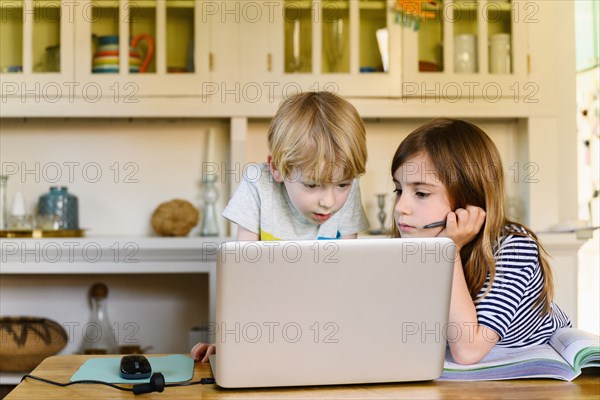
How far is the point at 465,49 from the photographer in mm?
2359

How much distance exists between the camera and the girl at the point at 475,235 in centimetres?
99

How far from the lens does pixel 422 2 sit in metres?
2.33

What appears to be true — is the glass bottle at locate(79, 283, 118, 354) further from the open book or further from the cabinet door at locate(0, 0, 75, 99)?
the open book

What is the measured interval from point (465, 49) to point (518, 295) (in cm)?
149

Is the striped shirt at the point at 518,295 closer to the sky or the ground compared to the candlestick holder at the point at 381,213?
closer to the ground

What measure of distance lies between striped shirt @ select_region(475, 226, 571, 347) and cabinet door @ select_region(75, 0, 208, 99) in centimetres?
142

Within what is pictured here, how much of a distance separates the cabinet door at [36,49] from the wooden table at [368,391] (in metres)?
1.54

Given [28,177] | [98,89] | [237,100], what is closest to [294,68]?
[237,100]

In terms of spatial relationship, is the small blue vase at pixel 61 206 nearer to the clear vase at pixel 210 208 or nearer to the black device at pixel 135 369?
the clear vase at pixel 210 208

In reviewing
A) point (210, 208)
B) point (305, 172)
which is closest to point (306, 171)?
point (305, 172)

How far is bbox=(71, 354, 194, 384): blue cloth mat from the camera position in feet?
2.88

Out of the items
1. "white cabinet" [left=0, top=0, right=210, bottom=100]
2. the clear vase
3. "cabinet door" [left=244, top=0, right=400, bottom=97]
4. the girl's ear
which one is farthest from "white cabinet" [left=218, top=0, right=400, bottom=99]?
the girl's ear

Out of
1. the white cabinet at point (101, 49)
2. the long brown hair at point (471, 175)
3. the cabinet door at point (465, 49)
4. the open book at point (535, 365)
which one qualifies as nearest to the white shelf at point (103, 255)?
the white cabinet at point (101, 49)

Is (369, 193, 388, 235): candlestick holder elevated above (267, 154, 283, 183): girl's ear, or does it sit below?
below
